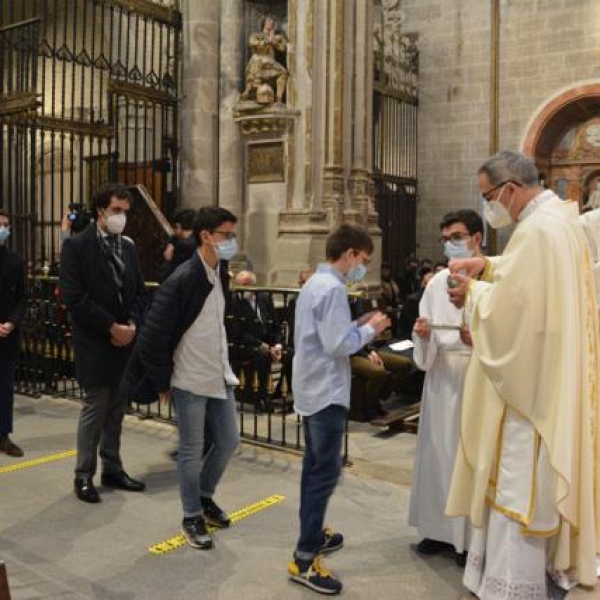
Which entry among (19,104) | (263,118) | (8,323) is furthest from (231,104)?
(8,323)

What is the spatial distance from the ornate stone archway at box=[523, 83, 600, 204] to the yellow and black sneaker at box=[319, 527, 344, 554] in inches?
417

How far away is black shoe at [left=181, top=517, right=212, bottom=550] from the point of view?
3.93 metres

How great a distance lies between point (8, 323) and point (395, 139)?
9.61 meters

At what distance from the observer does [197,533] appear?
395 cm

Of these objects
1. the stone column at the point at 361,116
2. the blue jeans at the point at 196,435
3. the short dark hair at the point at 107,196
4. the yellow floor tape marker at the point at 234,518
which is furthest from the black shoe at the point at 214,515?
the stone column at the point at 361,116

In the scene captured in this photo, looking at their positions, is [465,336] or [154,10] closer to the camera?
[465,336]

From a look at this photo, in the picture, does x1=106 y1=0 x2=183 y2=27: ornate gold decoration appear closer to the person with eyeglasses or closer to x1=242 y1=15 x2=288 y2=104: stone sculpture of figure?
x1=242 y1=15 x2=288 y2=104: stone sculpture of figure

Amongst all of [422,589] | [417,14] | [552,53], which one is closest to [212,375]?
[422,589]

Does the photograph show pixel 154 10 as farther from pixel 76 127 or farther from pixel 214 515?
pixel 214 515

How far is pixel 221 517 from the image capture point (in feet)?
14.0

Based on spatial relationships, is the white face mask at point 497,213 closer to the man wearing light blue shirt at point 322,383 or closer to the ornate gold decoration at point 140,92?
the man wearing light blue shirt at point 322,383

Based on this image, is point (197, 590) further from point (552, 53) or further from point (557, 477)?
point (552, 53)

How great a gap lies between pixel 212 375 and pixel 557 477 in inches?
68.5

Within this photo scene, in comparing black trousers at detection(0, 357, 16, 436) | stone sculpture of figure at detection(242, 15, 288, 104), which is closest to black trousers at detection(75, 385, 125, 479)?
black trousers at detection(0, 357, 16, 436)
